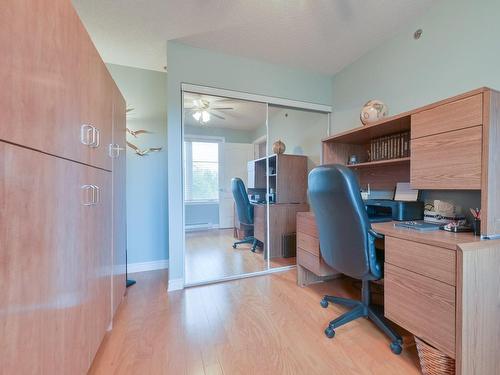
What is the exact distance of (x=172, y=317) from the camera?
1.67 metres

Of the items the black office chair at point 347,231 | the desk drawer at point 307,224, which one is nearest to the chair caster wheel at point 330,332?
the black office chair at point 347,231

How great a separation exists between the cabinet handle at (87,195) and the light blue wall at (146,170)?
1.46 m

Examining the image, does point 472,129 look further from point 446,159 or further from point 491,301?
point 491,301

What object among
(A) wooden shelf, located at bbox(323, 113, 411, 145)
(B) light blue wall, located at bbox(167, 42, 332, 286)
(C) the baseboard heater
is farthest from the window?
(A) wooden shelf, located at bbox(323, 113, 411, 145)

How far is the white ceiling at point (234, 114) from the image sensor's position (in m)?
2.31

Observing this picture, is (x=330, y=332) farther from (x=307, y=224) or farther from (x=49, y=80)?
(x=49, y=80)

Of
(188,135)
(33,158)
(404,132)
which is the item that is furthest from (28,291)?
(404,132)

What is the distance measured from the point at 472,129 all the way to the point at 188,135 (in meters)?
2.26

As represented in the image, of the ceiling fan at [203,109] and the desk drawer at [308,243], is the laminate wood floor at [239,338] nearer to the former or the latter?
the desk drawer at [308,243]

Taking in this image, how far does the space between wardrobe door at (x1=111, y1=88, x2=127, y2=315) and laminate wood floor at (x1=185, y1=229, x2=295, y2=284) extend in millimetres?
690

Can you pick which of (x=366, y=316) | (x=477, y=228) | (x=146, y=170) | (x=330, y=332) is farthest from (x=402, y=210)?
(x=146, y=170)

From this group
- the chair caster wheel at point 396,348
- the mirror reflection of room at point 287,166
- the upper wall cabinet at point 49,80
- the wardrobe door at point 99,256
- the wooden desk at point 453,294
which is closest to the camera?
the upper wall cabinet at point 49,80

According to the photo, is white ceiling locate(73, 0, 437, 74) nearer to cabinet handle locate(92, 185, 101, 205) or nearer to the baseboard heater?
cabinet handle locate(92, 185, 101, 205)

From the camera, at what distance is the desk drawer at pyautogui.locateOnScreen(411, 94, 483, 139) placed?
3.78 feet
